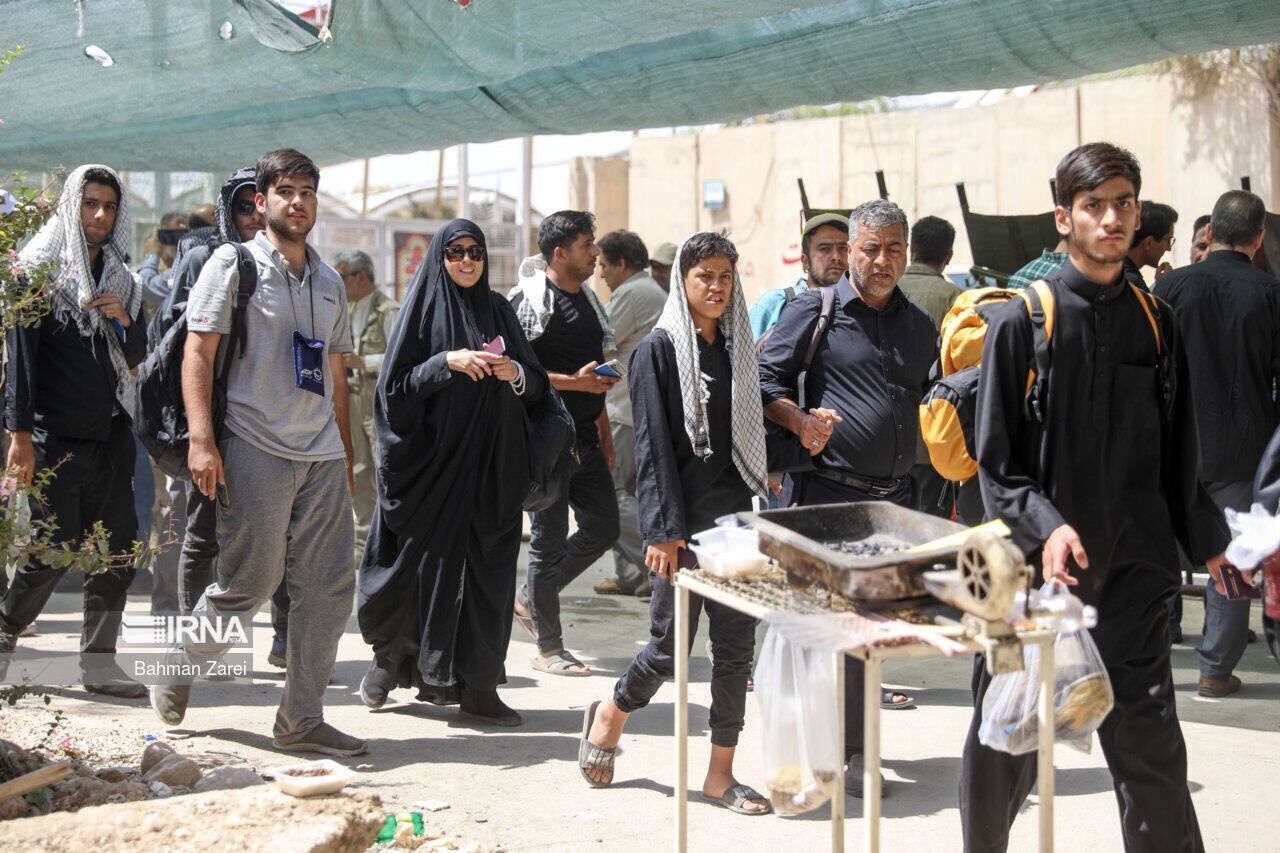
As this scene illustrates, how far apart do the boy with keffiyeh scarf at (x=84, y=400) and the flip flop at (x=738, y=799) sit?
8.64 ft

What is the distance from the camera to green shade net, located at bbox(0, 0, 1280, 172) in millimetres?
5008

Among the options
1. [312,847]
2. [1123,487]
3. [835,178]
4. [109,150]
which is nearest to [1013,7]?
[1123,487]

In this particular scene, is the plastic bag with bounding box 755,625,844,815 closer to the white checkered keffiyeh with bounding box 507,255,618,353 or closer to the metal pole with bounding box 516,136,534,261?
the white checkered keffiyeh with bounding box 507,255,618,353

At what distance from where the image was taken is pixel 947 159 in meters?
14.2

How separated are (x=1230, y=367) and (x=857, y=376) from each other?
2.06 metres

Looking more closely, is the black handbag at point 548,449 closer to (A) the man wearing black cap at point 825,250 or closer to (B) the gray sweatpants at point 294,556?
(B) the gray sweatpants at point 294,556

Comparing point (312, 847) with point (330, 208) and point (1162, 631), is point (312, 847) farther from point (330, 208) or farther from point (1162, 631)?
point (330, 208)

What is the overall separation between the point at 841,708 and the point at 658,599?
1567 mm

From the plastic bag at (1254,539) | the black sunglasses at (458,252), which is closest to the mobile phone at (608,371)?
the black sunglasses at (458,252)

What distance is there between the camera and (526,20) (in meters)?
5.37

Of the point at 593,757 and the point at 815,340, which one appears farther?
the point at 815,340

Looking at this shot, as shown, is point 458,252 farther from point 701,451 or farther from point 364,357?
point 364,357

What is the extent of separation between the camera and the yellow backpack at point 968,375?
129 inches

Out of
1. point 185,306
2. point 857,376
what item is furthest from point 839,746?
point 185,306
